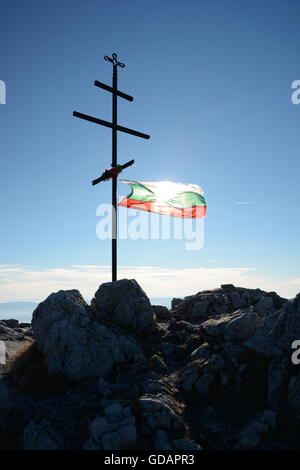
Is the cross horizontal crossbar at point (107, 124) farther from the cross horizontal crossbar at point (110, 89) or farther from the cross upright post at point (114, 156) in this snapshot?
the cross horizontal crossbar at point (110, 89)

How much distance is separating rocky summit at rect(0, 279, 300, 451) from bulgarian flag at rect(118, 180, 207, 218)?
4.87 metres

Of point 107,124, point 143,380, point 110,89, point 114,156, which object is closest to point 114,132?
point 107,124

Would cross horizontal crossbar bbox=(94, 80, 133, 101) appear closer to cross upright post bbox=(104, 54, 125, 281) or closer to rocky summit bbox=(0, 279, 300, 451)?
cross upright post bbox=(104, 54, 125, 281)

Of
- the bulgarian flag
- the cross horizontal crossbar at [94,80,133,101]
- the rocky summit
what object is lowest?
the rocky summit

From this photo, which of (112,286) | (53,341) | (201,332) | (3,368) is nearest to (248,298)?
(201,332)

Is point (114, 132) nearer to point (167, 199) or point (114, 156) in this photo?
point (114, 156)

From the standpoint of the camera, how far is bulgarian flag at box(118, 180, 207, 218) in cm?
Result: 1967

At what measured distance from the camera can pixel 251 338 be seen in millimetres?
15359

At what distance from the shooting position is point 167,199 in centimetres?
2170

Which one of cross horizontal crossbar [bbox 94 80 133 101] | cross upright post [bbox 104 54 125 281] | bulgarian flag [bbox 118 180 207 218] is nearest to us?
cross upright post [bbox 104 54 125 281]

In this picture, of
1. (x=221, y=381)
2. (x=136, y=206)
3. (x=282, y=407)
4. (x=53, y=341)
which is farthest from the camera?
(x=136, y=206)

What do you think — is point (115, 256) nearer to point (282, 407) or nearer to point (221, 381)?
point (221, 381)

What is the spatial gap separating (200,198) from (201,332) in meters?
10.2

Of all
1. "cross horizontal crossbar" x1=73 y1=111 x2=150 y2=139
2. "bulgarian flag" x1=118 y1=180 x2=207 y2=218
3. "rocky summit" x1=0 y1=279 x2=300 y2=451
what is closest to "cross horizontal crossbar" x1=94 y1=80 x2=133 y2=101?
"cross horizontal crossbar" x1=73 y1=111 x2=150 y2=139
